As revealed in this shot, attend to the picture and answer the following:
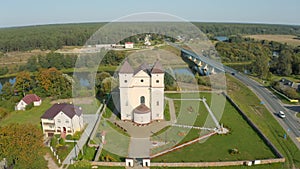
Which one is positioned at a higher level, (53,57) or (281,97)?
(53,57)

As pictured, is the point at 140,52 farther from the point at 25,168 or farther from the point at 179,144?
the point at 25,168

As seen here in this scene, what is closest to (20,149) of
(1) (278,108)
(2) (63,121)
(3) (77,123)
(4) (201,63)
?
(2) (63,121)

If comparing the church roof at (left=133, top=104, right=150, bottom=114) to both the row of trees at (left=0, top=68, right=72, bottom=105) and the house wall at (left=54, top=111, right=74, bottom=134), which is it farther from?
the row of trees at (left=0, top=68, right=72, bottom=105)

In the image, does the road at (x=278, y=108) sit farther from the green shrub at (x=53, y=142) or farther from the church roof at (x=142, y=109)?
the green shrub at (x=53, y=142)

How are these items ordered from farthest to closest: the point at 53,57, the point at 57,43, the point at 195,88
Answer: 1. the point at 57,43
2. the point at 53,57
3. the point at 195,88

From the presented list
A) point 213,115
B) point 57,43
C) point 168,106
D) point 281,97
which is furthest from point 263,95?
point 57,43

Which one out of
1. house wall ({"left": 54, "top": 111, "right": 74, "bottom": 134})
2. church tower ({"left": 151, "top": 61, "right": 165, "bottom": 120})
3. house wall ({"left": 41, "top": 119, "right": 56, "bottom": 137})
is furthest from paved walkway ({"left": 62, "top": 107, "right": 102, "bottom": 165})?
church tower ({"left": 151, "top": 61, "right": 165, "bottom": 120})

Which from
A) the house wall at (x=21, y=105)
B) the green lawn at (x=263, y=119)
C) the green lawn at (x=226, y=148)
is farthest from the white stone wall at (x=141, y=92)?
the house wall at (x=21, y=105)

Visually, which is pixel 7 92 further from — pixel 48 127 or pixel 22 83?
pixel 48 127
